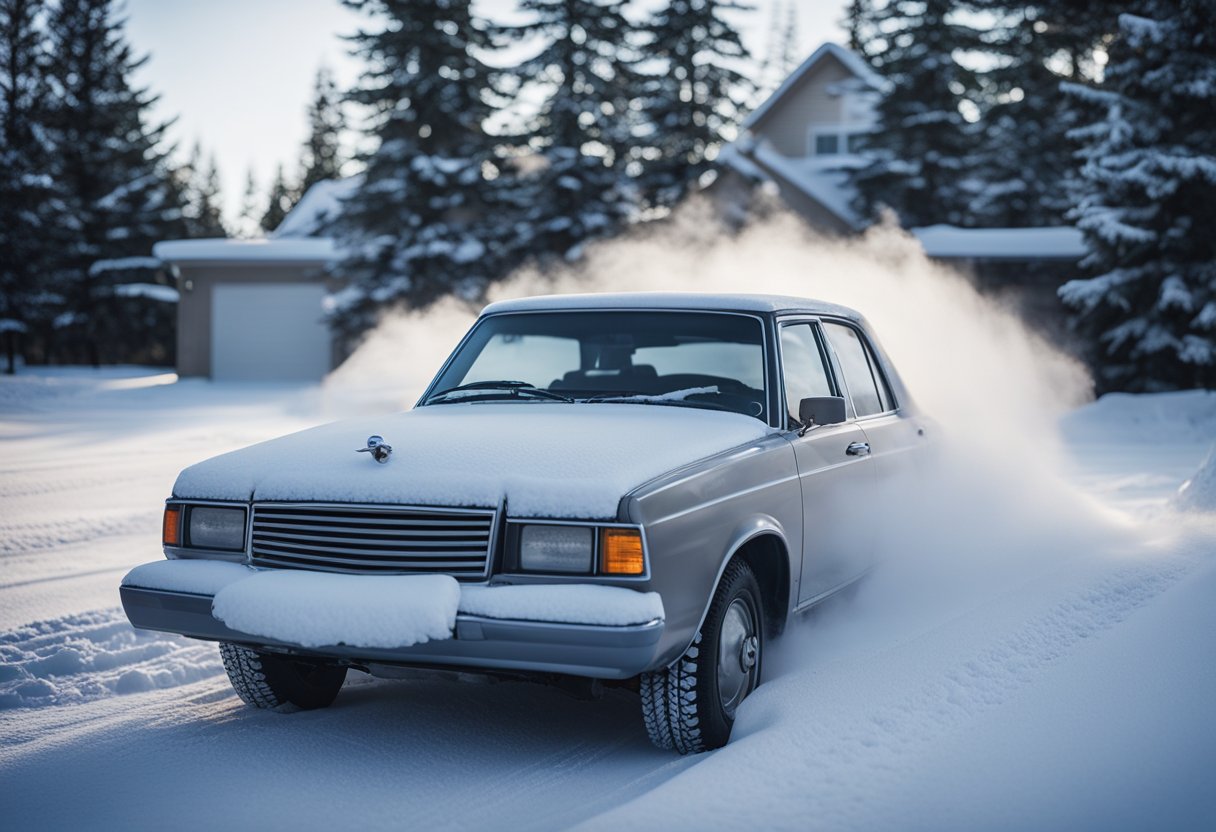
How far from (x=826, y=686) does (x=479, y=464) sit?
162cm

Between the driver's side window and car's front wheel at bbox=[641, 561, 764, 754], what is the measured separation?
1.07m

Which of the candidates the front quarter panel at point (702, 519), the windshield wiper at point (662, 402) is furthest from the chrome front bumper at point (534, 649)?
the windshield wiper at point (662, 402)

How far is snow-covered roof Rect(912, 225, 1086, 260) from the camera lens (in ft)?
70.7

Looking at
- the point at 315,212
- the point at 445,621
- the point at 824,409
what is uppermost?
the point at 315,212

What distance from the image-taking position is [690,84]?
113 ft

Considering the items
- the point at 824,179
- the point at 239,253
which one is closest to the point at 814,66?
the point at 824,179

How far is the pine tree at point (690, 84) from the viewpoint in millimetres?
32938

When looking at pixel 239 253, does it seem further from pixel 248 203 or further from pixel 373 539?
pixel 248 203

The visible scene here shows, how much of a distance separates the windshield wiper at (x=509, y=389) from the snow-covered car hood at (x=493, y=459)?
0.24m

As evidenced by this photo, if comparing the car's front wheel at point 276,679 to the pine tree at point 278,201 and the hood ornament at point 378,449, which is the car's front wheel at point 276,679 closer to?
the hood ornament at point 378,449

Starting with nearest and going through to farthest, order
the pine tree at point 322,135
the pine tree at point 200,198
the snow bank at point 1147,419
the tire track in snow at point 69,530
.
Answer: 1. the tire track in snow at point 69,530
2. the snow bank at point 1147,419
3. the pine tree at point 200,198
4. the pine tree at point 322,135

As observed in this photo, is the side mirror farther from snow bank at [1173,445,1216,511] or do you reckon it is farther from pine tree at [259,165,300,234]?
pine tree at [259,165,300,234]

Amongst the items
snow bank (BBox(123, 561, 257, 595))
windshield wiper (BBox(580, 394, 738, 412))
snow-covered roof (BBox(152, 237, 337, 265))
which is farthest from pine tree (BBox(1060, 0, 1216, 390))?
snow-covered roof (BBox(152, 237, 337, 265))

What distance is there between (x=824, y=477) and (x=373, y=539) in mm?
2075
